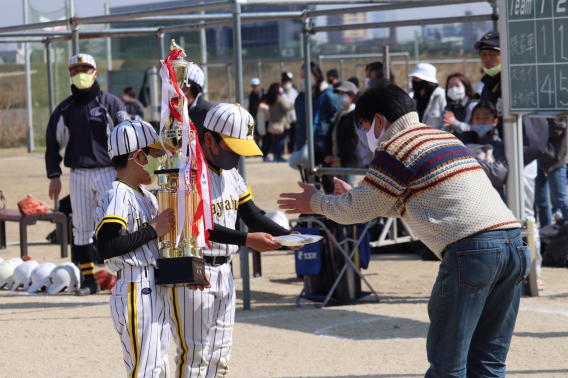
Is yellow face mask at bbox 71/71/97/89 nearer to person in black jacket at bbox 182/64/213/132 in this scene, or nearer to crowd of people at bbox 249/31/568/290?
person in black jacket at bbox 182/64/213/132

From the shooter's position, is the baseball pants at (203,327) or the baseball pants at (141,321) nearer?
the baseball pants at (141,321)

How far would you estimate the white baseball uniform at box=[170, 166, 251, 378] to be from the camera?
3.80m

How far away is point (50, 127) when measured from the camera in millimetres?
7836

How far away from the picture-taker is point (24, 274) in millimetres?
8078

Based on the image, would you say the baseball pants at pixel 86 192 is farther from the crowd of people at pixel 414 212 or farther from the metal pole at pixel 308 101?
the crowd of people at pixel 414 212

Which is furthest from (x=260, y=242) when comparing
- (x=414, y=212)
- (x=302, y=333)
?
(x=302, y=333)

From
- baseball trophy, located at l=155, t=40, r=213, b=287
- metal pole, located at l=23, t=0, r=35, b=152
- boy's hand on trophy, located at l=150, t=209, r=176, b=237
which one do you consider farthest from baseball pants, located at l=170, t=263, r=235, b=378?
metal pole, located at l=23, t=0, r=35, b=152

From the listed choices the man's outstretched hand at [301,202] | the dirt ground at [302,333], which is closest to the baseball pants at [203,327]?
the man's outstretched hand at [301,202]

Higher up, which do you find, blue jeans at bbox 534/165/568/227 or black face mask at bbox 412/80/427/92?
black face mask at bbox 412/80/427/92

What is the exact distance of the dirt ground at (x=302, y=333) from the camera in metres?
5.23

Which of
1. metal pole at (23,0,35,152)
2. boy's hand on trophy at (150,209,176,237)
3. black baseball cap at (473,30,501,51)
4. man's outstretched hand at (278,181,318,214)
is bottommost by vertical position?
boy's hand on trophy at (150,209,176,237)

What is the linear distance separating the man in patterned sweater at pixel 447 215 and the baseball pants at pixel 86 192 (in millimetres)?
4435

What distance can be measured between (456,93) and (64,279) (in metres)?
4.62

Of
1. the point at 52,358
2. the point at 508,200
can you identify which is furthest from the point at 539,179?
the point at 52,358
